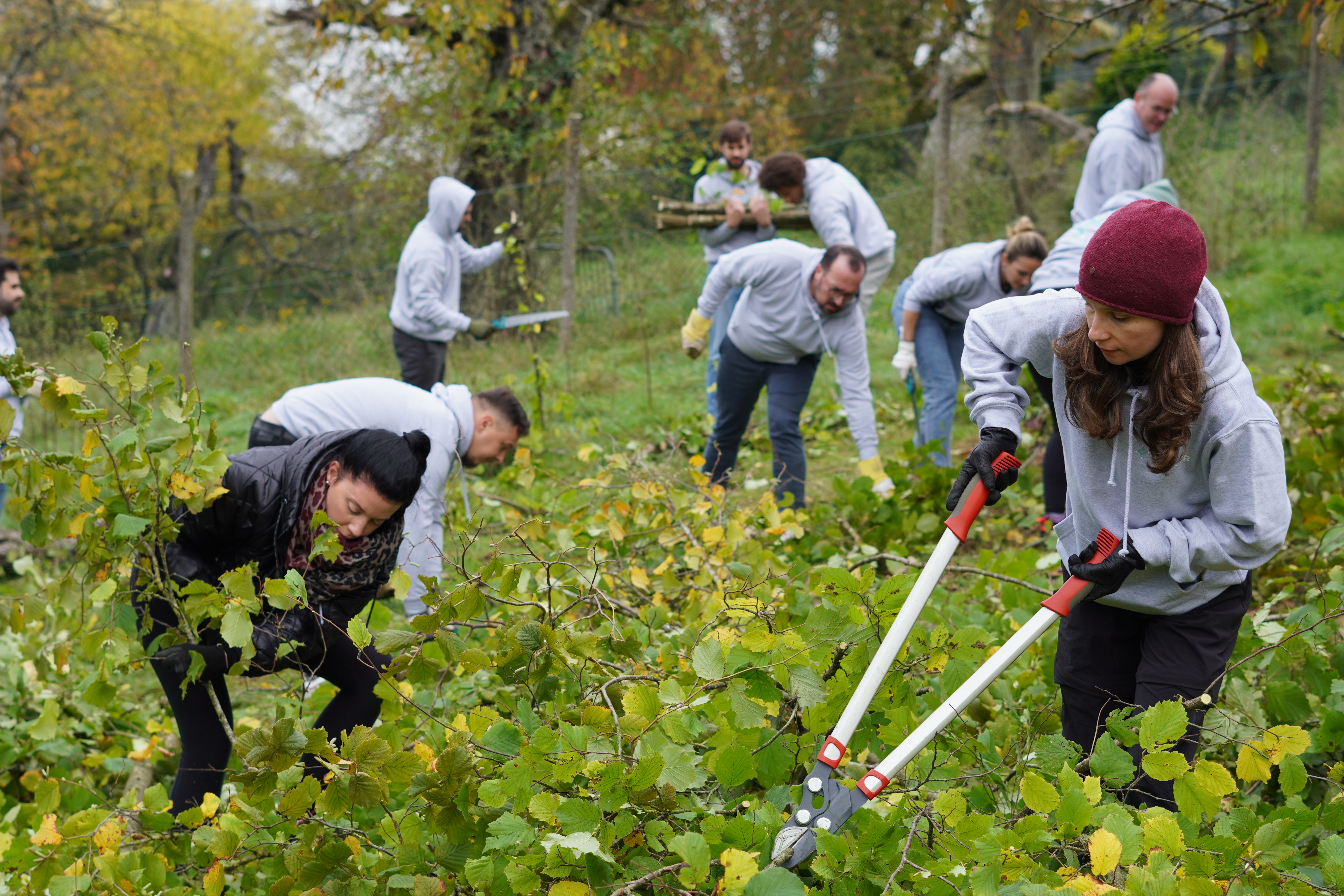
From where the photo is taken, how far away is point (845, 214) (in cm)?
497

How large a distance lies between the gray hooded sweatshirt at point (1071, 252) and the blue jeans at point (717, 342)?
140 centimetres

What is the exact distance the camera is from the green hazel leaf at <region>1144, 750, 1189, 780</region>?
153 cm

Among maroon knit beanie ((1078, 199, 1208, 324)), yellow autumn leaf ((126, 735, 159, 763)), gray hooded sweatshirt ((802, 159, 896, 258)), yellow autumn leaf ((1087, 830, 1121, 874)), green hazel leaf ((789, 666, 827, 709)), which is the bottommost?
yellow autumn leaf ((126, 735, 159, 763))

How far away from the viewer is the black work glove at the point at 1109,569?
5.83ft

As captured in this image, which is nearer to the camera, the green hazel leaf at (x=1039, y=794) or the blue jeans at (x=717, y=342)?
the green hazel leaf at (x=1039, y=794)

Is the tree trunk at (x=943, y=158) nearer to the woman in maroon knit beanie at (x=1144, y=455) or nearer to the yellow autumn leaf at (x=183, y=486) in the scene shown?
the woman in maroon knit beanie at (x=1144, y=455)

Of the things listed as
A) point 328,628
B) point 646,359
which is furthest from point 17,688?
point 646,359

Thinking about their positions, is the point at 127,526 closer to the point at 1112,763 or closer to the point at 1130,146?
the point at 1112,763

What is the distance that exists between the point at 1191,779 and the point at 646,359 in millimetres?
5354

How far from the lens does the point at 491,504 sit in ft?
15.8

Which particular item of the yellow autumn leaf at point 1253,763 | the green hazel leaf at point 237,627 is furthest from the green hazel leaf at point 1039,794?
the green hazel leaf at point 237,627

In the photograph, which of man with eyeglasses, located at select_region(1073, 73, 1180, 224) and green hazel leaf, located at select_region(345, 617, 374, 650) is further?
man with eyeglasses, located at select_region(1073, 73, 1180, 224)

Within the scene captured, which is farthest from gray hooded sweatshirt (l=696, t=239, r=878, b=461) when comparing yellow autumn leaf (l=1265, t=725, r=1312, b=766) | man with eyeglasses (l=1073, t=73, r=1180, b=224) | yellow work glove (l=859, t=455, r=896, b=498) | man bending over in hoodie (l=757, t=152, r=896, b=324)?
yellow autumn leaf (l=1265, t=725, r=1312, b=766)

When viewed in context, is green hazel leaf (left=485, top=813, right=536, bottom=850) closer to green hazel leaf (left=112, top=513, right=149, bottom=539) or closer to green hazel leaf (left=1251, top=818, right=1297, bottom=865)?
green hazel leaf (left=112, top=513, right=149, bottom=539)
